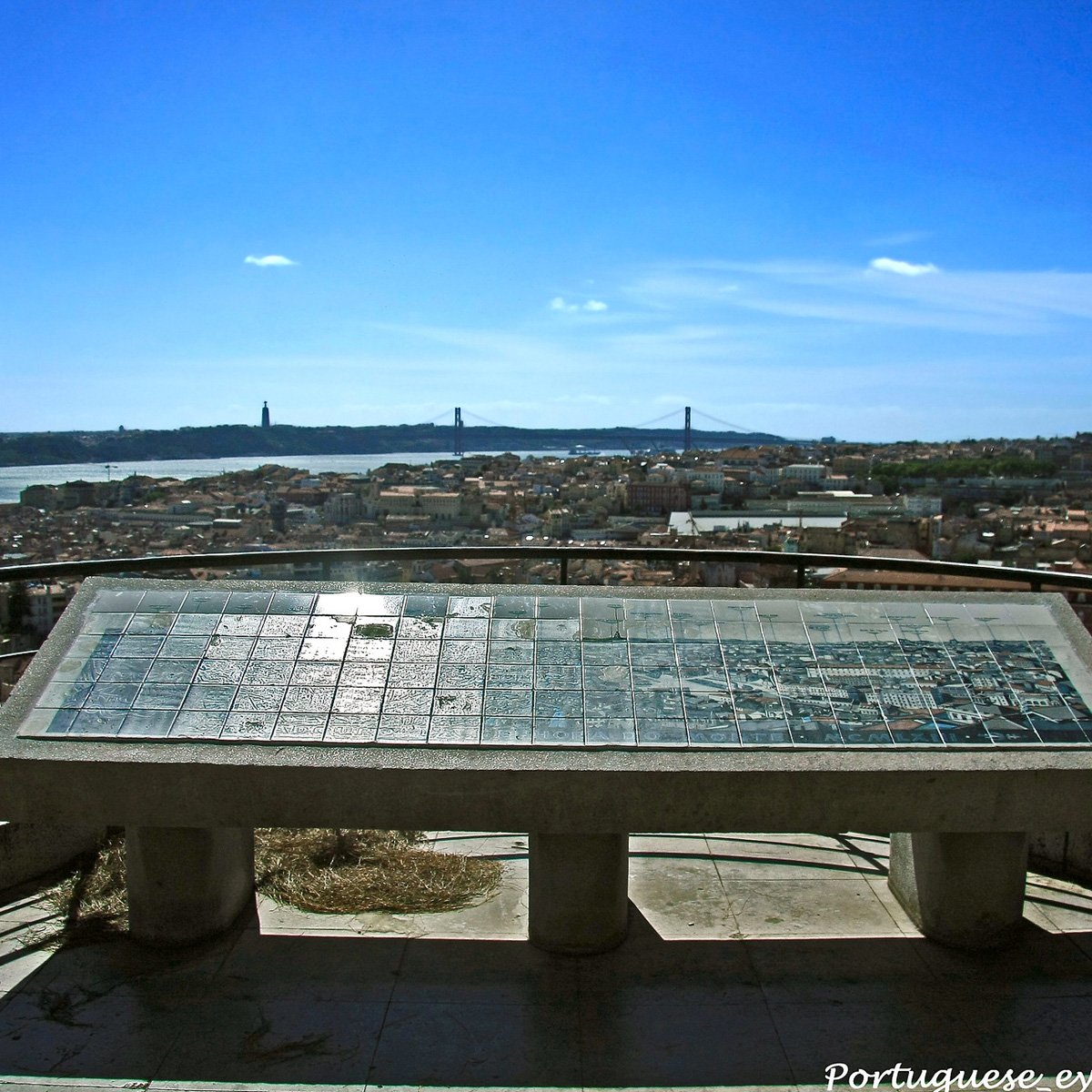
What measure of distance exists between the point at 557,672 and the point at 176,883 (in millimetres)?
1692

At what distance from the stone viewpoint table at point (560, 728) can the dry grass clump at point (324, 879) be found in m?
0.26

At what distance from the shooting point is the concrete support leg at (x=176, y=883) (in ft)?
11.9

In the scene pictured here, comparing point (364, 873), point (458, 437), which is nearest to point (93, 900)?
point (364, 873)

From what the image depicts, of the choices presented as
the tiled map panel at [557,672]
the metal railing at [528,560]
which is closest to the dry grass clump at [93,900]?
the tiled map panel at [557,672]

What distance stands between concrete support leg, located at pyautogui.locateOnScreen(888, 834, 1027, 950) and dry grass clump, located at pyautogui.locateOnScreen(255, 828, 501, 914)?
1860mm

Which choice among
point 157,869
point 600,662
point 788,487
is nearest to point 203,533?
point 157,869

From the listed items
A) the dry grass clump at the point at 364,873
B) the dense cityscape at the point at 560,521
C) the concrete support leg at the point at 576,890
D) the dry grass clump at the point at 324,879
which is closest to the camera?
the concrete support leg at the point at 576,890

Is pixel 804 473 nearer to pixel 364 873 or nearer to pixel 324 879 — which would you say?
pixel 364 873

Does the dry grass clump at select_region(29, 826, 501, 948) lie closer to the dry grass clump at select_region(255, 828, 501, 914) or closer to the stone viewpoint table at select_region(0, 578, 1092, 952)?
the dry grass clump at select_region(255, 828, 501, 914)

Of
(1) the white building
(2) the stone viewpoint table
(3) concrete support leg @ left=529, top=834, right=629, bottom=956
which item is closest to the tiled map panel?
(2) the stone viewpoint table

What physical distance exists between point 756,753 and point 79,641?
2.76 meters

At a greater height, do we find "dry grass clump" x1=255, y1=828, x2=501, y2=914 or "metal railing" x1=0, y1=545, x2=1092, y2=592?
"metal railing" x1=0, y1=545, x2=1092, y2=592

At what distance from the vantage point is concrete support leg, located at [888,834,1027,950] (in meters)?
3.66

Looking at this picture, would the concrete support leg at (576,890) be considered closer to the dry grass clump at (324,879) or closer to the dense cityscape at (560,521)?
the dry grass clump at (324,879)
